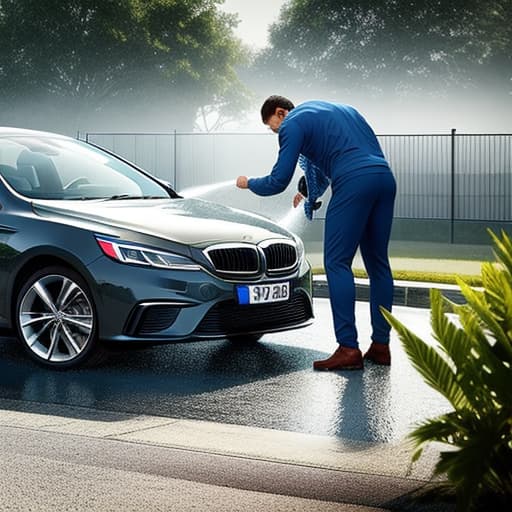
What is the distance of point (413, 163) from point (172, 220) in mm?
18050

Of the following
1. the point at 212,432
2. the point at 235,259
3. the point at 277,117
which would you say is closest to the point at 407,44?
the point at 277,117

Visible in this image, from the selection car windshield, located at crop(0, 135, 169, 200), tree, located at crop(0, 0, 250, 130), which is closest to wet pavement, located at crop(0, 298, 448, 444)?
car windshield, located at crop(0, 135, 169, 200)

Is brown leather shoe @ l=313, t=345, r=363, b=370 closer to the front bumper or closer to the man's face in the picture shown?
the front bumper

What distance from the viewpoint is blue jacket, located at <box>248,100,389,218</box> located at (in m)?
7.37

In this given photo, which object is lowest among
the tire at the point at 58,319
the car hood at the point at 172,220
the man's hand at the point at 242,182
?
the tire at the point at 58,319

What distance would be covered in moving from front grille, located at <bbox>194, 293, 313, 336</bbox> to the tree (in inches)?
1959

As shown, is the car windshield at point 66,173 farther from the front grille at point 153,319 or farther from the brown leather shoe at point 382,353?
the brown leather shoe at point 382,353

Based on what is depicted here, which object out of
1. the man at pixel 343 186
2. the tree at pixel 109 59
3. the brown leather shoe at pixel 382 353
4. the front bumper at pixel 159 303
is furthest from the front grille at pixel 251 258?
the tree at pixel 109 59

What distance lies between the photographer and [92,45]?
185 ft

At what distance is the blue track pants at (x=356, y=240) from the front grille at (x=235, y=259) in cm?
49

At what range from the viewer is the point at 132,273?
712 cm

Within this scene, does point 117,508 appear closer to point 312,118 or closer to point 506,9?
point 312,118

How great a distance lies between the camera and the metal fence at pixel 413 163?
24531 mm

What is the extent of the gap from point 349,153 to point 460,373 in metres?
4.17
